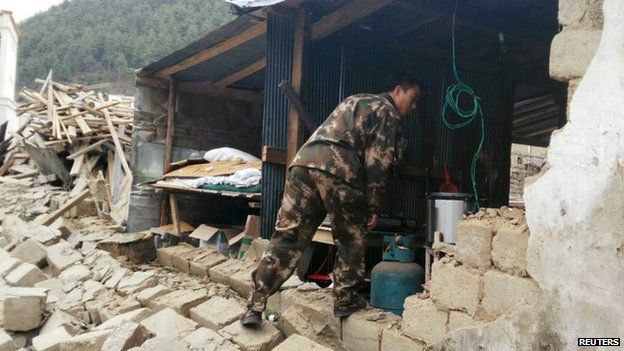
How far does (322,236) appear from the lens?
4.87 metres

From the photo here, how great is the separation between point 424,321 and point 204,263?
348cm

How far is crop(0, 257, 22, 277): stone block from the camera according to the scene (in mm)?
6179

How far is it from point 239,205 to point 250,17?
3.52 metres

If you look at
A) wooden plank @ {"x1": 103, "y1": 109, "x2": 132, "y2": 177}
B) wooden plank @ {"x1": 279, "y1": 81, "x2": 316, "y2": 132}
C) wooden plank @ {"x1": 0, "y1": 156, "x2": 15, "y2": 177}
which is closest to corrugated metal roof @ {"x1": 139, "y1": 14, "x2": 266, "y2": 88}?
wooden plank @ {"x1": 279, "y1": 81, "x2": 316, "y2": 132}

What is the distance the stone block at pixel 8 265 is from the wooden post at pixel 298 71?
3.74 metres

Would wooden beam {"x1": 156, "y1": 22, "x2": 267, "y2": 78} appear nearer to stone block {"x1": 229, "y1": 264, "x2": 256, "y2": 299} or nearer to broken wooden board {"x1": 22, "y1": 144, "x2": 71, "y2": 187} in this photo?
stone block {"x1": 229, "y1": 264, "x2": 256, "y2": 299}

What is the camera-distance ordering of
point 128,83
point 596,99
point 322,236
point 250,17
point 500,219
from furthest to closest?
point 128,83 < point 250,17 < point 322,236 < point 500,219 < point 596,99

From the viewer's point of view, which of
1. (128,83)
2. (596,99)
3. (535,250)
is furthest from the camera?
(128,83)

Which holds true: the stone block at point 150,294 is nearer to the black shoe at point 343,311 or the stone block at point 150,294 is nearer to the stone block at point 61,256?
the stone block at point 61,256

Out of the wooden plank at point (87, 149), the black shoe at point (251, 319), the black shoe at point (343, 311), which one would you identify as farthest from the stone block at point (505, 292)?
the wooden plank at point (87, 149)

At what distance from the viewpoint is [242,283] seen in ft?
16.9

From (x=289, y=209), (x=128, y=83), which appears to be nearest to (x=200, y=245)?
(x=289, y=209)

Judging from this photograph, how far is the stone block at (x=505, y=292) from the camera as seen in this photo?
8.66ft

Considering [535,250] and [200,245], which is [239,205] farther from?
[535,250]
